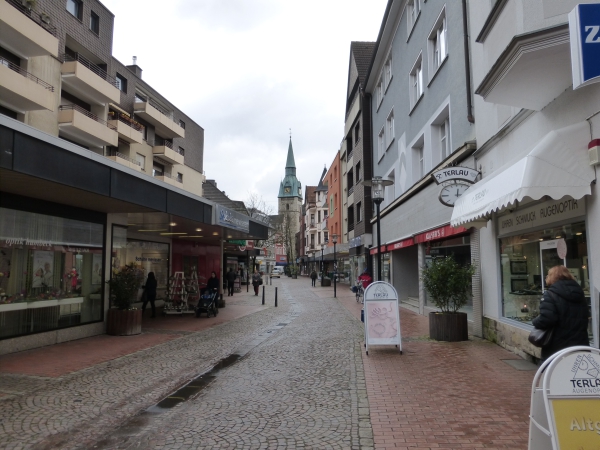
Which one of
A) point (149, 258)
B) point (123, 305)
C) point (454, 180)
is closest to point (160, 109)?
point (149, 258)

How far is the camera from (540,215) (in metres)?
7.64

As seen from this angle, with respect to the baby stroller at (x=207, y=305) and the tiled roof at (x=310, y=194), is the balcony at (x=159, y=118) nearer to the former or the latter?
the baby stroller at (x=207, y=305)

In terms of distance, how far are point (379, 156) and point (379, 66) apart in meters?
4.84

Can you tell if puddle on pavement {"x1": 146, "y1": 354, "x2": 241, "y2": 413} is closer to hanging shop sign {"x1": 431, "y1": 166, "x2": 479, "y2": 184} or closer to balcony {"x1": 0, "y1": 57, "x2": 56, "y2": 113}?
hanging shop sign {"x1": 431, "y1": 166, "x2": 479, "y2": 184}

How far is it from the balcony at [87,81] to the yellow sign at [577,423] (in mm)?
28150

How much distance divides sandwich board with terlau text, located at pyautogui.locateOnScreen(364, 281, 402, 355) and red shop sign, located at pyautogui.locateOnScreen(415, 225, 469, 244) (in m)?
2.95

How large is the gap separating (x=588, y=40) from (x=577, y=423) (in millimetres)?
3452

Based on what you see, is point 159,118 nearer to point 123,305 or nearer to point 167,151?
point 167,151

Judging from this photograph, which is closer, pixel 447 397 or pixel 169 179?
pixel 447 397

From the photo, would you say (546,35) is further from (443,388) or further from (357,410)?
(357,410)

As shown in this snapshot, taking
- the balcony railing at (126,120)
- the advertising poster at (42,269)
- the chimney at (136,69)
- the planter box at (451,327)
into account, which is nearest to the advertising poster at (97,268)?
the advertising poster at (42,269)

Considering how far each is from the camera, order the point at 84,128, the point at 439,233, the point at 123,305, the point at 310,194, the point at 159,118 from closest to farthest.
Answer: the point at 123,305 → the point at 439,233 → the point at 84,128 → the point at 159,118 → the point at 310,194

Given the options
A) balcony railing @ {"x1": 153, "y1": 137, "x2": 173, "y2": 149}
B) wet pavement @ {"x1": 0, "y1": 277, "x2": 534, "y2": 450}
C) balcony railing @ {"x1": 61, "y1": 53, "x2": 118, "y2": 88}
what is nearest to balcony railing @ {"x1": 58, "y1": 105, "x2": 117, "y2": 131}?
balcony railing @ {"x1": 61, "y1": 53, "x2": 118, "y2": 88}

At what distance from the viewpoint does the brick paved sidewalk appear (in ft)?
14.9
